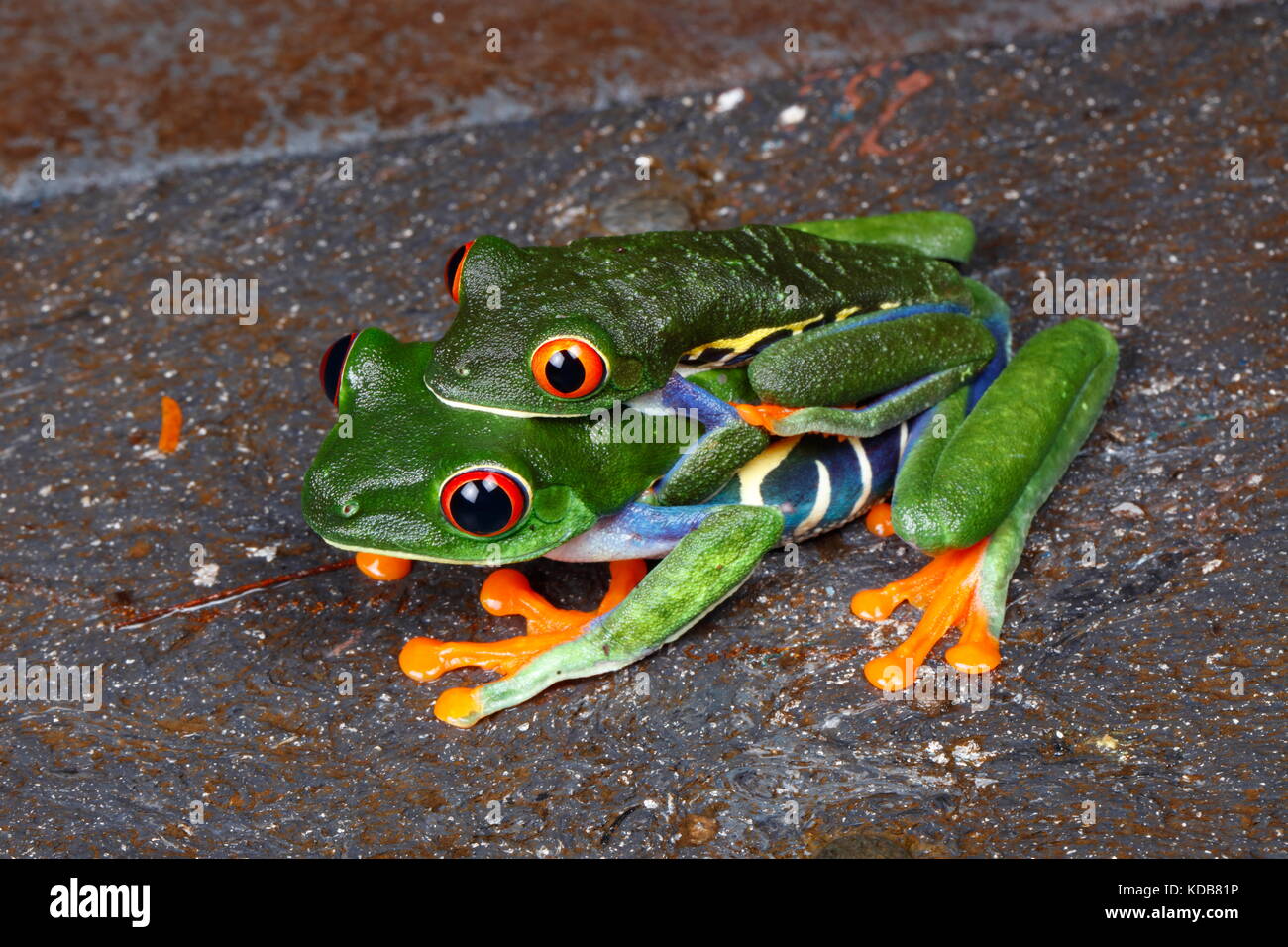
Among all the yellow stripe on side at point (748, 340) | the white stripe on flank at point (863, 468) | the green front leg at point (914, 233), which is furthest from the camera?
the green front leg at point (914, 233)

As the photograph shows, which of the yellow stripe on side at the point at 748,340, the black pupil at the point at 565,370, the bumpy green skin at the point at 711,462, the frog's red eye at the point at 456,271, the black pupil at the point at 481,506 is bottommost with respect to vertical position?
the black pupil at the point at 481,506

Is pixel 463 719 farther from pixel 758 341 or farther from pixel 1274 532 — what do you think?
pixel 1274 532

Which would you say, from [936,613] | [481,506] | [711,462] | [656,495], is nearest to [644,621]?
[656,495]

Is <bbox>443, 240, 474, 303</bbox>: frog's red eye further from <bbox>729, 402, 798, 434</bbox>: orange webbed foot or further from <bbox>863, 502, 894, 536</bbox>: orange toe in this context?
<bbox>863, 502, 894, 536</bbox>: orange toe

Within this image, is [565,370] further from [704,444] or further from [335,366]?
[335,366]

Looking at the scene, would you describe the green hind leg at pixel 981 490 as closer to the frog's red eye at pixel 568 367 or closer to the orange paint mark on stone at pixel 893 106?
the frog's red eye at pixel 568 367

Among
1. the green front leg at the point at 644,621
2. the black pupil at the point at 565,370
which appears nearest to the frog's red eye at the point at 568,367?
the black pupil at the point at 565,370

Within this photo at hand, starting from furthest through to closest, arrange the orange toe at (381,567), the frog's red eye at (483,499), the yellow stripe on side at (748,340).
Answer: the orange toe at (381,567), the yellow stripe on side at (748,340), the frog's red eye at (483,499)
